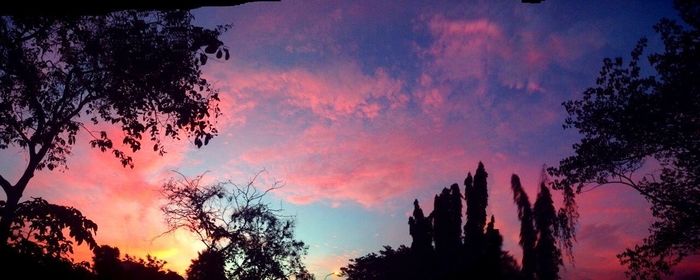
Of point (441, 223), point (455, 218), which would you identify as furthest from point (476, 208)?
point (441, 223)

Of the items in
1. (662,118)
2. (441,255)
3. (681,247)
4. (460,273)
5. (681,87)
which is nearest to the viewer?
(460,273)

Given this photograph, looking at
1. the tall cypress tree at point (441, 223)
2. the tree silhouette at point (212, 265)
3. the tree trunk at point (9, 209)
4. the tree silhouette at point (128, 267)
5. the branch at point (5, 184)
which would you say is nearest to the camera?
the tree trunk at point (9, 209)

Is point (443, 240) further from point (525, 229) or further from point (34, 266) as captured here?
point (34, 266)

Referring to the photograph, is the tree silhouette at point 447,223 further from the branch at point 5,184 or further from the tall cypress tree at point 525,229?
the branch at point 5,184

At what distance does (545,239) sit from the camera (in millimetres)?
49531

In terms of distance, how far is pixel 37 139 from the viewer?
18.1 m

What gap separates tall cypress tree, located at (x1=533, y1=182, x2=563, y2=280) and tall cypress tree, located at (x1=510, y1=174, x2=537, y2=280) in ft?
2.10

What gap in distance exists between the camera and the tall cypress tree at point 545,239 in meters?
48.2

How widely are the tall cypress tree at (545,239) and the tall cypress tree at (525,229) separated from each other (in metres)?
0.64

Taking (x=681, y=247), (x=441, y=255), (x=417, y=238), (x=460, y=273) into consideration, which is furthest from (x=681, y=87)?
(x=417, y=238)

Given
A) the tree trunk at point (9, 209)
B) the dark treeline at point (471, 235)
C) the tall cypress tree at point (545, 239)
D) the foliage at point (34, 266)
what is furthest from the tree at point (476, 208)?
the foliage at point (34, 266)

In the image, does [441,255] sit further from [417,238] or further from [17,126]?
[17,126]

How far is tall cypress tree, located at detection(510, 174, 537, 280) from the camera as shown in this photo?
1919 inches

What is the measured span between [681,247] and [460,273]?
15.3 meters
